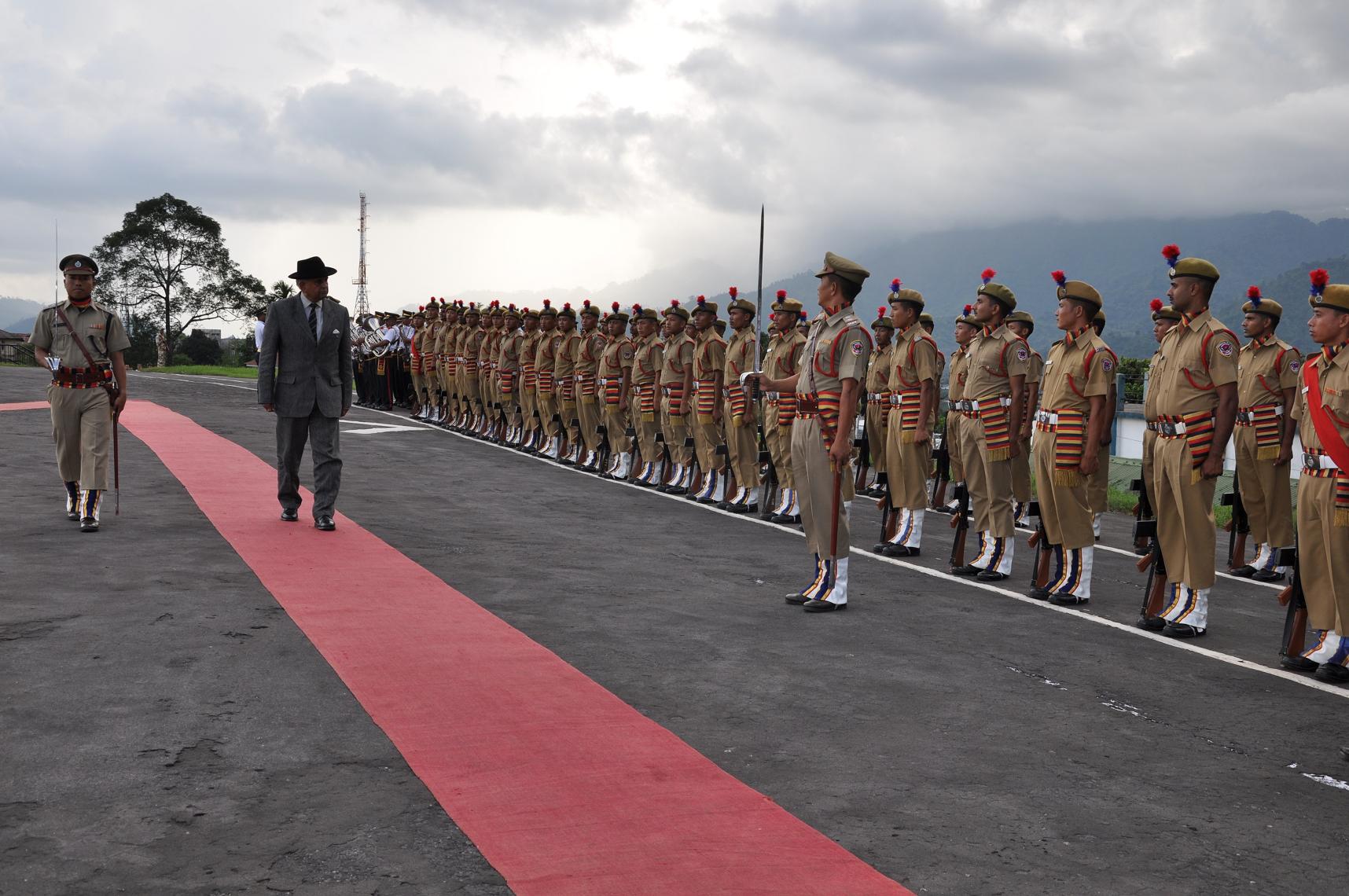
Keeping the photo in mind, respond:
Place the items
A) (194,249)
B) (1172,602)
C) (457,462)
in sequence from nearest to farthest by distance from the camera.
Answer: (1172,602), (457,462), (194,249)

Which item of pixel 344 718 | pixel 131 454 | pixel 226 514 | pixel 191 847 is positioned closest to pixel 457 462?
pixel 131 454

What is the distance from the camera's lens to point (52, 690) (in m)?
5.74

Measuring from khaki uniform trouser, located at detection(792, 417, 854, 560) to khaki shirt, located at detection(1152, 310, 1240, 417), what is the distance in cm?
216

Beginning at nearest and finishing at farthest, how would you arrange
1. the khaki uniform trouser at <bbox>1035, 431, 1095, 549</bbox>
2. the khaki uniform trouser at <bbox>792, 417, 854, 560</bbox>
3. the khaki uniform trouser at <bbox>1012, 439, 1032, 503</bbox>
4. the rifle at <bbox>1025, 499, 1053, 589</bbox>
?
the khaki uniform trouser at <bbox>792, 417, 854, 560</bbox>, the khaki uniform trouser at <bbox>1035, 431, 1095, 549</bbox>, the rifle at <bbox>1025, 499, 1053, 589</bbox>, the khaki uniform trouser at <bbox>1012, 439, 1032, 503</bbox>

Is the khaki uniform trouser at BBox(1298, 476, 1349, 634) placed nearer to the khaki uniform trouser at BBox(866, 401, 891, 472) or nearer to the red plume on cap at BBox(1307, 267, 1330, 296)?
Answer: the red plume on cap at BBox(1307, 267, 1330, 296)

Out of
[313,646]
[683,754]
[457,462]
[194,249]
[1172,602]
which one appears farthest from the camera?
[194,249]

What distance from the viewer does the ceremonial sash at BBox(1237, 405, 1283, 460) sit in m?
11.1

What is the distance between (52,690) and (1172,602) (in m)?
6.63

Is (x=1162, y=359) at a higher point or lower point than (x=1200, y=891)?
higher

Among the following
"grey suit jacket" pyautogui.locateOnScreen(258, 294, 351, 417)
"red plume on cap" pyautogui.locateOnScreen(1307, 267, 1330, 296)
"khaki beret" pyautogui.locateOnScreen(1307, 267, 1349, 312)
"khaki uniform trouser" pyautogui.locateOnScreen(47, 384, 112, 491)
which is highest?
"red plume on cap" pyautogui.locateOnScreen(1307, 267, 1330, 296)

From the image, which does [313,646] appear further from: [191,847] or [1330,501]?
[1330,501]

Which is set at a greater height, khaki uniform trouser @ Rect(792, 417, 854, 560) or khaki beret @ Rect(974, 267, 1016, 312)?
khaki beret @ Rect(974, 267, 1016, 312)

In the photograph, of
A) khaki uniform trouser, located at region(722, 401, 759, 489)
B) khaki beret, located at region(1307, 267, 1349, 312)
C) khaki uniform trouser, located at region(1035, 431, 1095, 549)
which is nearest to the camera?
khaki beret, located at region(1307, 267, 1349, 312)

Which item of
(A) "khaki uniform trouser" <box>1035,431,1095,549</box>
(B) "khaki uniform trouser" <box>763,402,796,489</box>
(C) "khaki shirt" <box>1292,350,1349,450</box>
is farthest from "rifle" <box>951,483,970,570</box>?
(C) "khaki shirt" <box>1292,350,1349,450</box>
